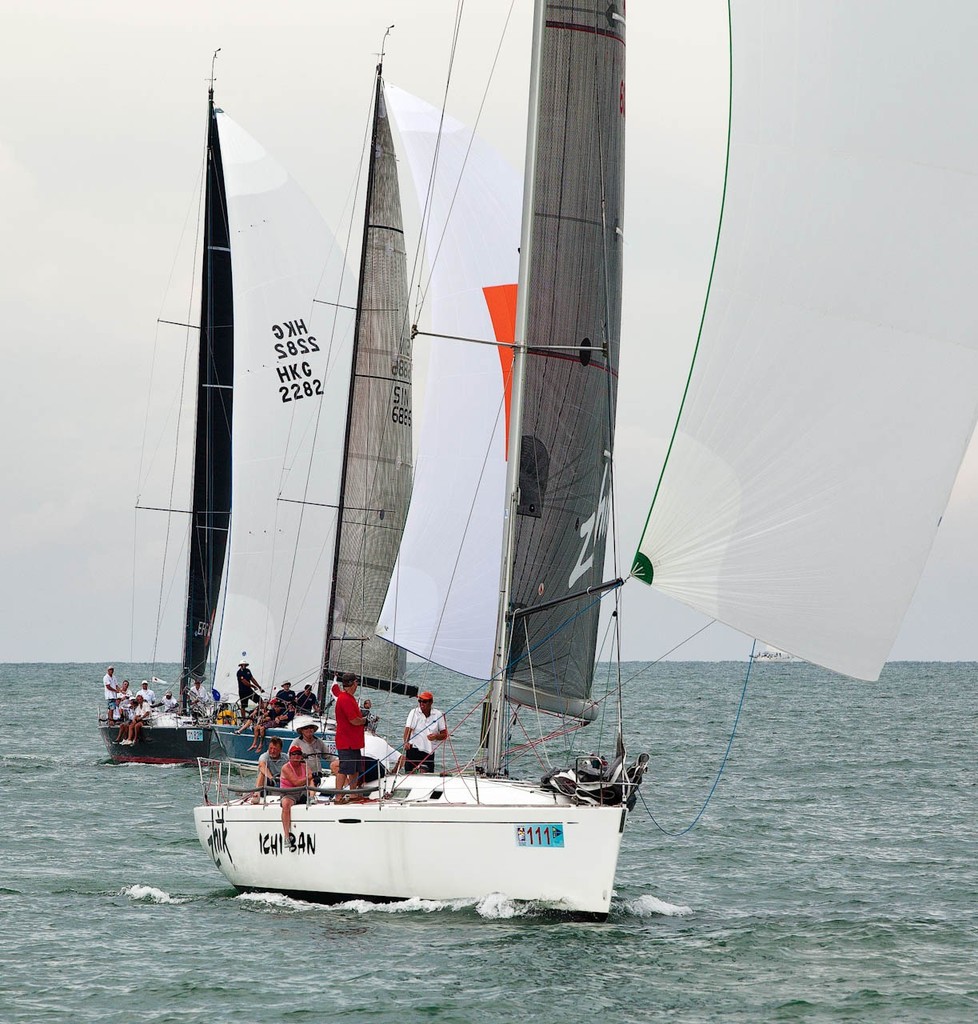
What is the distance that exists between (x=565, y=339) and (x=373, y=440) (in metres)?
12.7

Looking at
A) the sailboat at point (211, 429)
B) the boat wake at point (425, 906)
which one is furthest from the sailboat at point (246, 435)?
the boat wake at point (425, 906)

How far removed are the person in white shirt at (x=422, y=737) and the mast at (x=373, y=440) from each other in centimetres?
1199

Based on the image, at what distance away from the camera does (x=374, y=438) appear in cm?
2703

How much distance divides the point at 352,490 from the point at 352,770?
43.3ft

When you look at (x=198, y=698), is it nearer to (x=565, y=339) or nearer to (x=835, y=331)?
A: (x=565, y=339)

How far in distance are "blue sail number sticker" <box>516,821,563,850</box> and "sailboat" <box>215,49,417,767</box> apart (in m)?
14.0

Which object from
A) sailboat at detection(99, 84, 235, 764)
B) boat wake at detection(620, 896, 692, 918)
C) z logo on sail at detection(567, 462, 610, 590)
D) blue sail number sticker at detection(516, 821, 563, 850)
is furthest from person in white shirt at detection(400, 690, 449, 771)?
sailboat at detection(99, 84, 235, 764)

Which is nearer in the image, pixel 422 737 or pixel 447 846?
pixel 447 846

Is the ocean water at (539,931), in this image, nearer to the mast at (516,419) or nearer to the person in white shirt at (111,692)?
the mast at (516,419)

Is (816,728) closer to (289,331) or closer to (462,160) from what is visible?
(289,331)

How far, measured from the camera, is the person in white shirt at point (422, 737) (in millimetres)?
14469

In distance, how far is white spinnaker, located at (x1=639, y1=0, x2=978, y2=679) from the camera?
10.5 metres

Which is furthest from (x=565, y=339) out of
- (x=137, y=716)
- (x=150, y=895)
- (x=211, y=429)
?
(x=211, y=429)

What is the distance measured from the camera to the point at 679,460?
1130 cm
